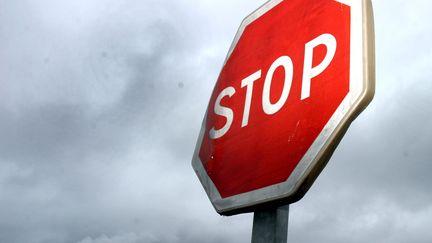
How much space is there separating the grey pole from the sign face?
3.1 inches

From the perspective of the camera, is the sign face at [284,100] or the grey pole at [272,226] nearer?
the sign face at [284,100]

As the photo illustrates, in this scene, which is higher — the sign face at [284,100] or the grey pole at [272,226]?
the sign face at [284,100]

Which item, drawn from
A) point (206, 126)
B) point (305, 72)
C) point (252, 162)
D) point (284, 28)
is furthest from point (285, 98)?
point (206, 126)

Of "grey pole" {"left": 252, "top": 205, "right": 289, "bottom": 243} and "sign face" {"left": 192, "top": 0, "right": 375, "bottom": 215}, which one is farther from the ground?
"sign face" {"left": 192, "top": 0, "right": 375, "bottom": 215}

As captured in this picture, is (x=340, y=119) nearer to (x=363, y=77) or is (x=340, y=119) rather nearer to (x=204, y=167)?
(x=363, y=77)

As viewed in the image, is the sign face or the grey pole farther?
the grey pole

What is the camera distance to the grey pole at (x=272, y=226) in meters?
2.56

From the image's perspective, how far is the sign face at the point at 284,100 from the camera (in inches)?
95.9

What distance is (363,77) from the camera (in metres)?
2.37

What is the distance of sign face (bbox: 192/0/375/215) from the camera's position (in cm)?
244

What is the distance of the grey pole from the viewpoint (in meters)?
2.56

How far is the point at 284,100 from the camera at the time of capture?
9.33 feet

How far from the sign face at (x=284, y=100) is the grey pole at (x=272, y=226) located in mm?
80

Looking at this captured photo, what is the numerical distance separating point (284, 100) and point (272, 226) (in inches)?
29.3
